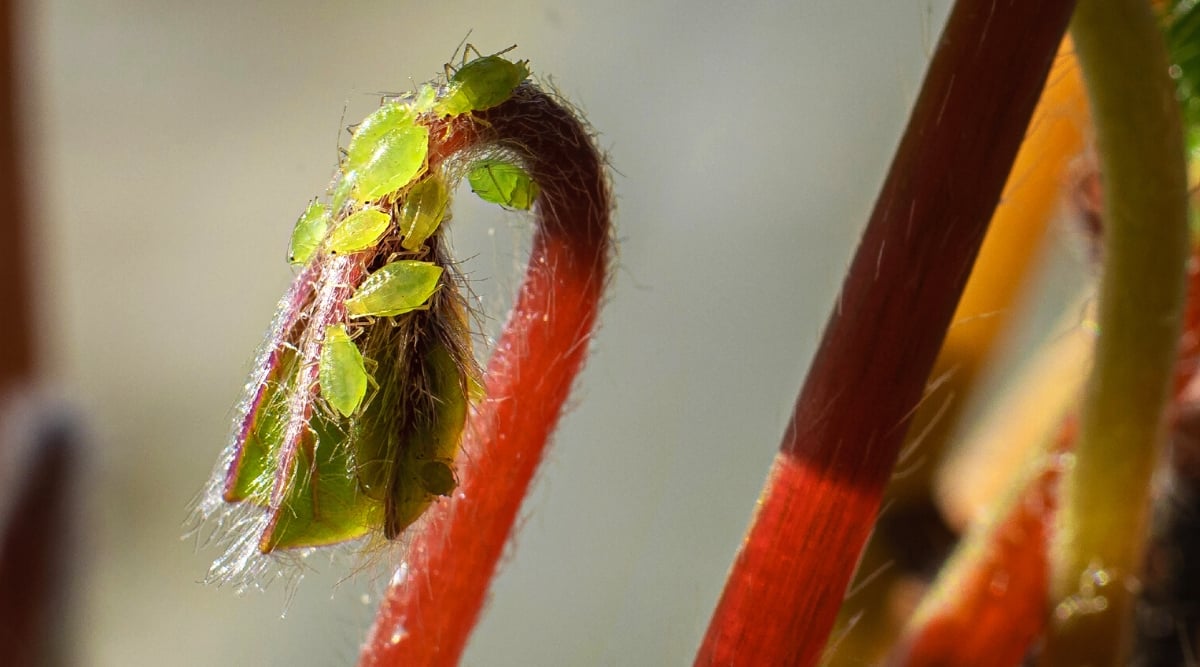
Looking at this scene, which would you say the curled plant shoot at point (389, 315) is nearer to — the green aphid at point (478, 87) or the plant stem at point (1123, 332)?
the green aphid at point (478, 87)

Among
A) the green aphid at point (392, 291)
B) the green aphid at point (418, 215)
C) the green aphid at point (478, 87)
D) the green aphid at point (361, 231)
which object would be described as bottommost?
the green aphid at point (392, 291)

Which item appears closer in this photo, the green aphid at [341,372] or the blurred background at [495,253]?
the green aphid at [341,372]

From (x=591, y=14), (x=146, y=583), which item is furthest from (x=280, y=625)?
(x=591, y=14)

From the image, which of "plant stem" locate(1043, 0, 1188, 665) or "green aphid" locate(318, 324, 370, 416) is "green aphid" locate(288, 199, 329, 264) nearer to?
"green aphid" locate(318, 324, 370, 416)

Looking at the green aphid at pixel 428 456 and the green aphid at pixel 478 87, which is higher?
the green aphid at pixel 478 87

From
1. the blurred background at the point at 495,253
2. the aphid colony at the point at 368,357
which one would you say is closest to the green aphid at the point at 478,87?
the aphid colony at the point at 368,357
